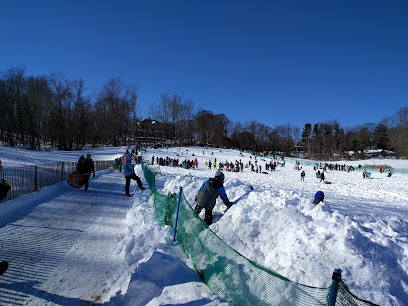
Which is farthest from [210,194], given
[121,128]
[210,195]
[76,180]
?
[121,128]

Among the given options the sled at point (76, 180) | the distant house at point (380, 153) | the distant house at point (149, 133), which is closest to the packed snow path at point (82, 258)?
the sled at point (76, 180)

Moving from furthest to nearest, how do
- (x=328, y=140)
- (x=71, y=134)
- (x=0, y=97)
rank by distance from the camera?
(x=328, y=140)
(x=71, y=134)
(x=0, y=97)

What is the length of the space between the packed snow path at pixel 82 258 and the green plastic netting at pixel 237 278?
24 cm

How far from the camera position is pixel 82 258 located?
427 centimetres

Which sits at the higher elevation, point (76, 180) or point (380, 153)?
point (380, 153)

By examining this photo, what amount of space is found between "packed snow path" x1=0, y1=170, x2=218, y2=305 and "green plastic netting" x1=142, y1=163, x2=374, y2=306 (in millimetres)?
236

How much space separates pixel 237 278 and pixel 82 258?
9.69ft

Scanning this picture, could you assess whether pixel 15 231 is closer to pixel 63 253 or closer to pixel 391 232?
pixel 63 253

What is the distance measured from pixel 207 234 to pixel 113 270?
5.53ft

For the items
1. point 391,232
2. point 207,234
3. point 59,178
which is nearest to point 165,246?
point 207,234

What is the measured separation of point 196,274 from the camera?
12.2 ft

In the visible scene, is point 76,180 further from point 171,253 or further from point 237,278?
point 237,278

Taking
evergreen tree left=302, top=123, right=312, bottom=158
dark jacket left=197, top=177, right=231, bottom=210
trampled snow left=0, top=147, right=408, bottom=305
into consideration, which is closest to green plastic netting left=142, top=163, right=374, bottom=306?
trampled snow left=0, top=147, right=408, bottom=305

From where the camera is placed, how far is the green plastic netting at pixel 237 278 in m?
2.14
